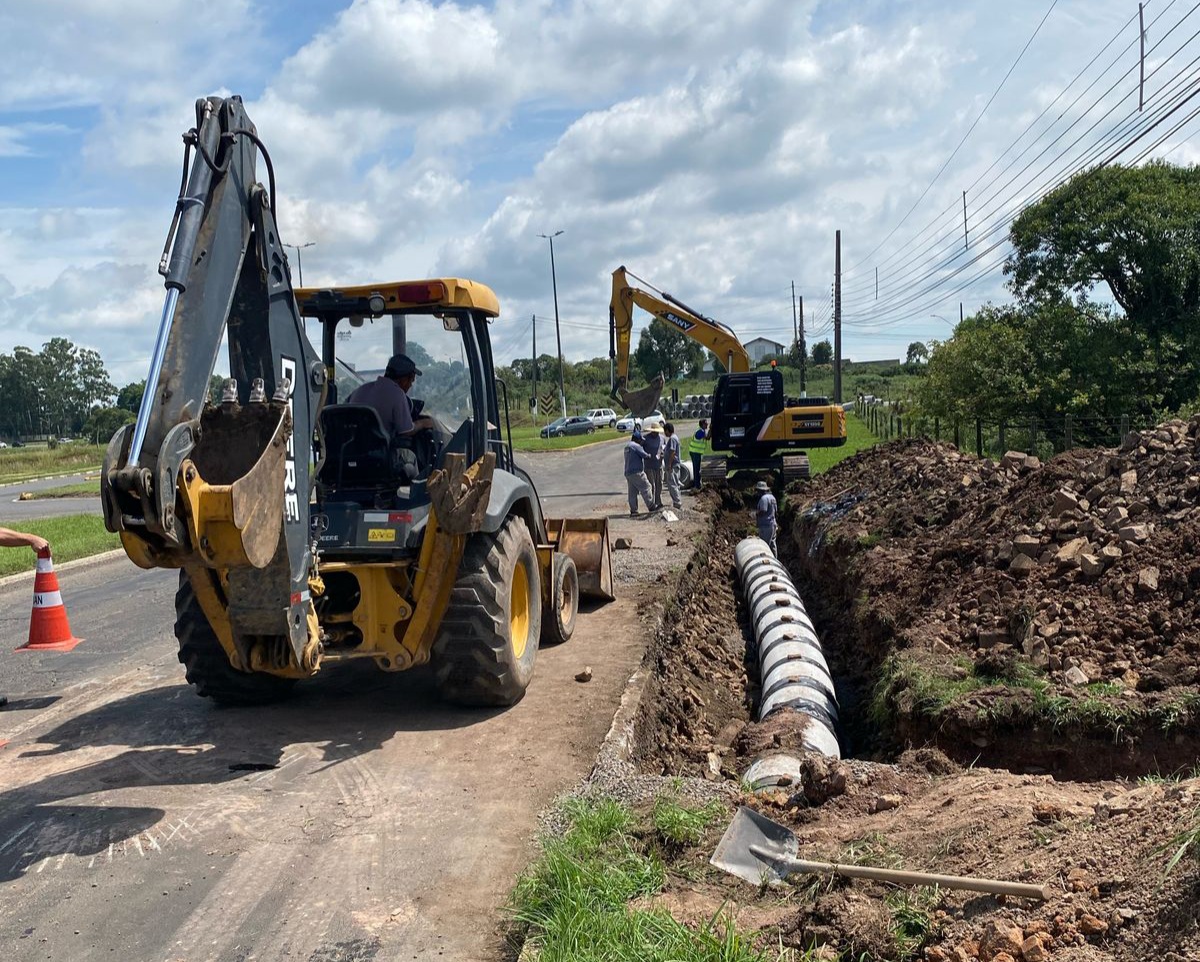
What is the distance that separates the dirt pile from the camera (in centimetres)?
633

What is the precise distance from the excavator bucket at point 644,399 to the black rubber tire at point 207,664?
15043 millimetres

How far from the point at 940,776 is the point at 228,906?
3.42 m

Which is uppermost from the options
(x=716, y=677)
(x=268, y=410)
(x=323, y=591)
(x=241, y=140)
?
(x=241, y=140)

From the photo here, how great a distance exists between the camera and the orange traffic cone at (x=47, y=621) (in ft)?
25.6

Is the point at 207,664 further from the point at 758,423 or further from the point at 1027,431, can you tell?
the point at 1027,431

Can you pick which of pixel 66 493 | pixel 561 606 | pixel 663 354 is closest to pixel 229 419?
pixel 561 606

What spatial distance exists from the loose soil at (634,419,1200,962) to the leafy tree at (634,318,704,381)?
73418 mm

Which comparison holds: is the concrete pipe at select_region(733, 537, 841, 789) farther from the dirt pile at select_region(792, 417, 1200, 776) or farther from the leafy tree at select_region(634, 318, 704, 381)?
the leafy tree at select_region(634, 318, 704, 381)

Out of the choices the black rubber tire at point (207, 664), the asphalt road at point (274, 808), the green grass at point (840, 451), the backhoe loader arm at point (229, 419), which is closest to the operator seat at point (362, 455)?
the backhoe loader arm at point (229, 419)

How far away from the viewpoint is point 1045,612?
7516mm

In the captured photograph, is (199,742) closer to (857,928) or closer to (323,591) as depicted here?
(323,591)

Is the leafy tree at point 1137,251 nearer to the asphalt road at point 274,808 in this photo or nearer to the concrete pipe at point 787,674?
the concrete pipe at point 787,674

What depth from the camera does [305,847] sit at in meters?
4.62

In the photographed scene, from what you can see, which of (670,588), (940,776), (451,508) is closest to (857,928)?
(940,776)
